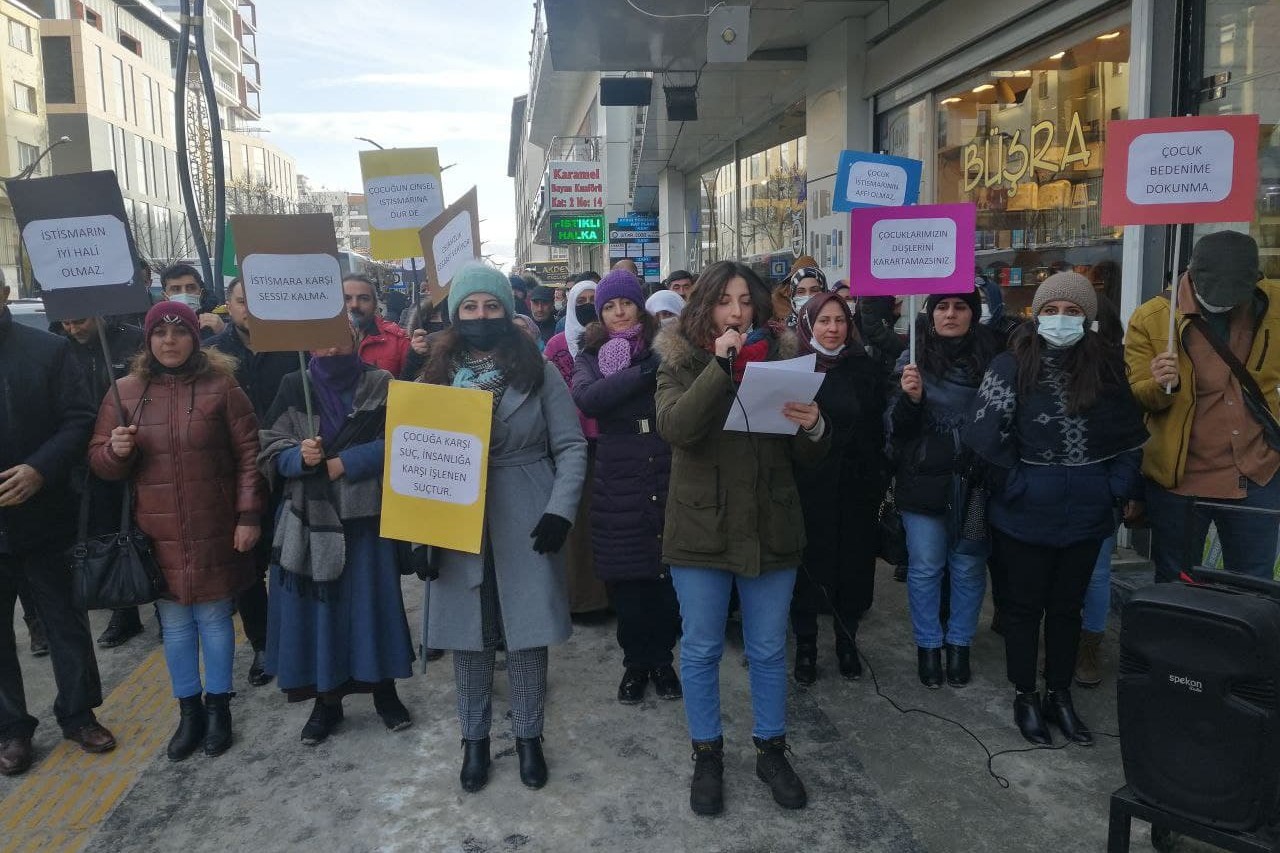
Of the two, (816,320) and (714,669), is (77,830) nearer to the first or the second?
(714,669)

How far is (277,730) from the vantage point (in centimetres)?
430

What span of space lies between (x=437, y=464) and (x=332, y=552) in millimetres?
784

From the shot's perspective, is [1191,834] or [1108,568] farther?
[1108,568]

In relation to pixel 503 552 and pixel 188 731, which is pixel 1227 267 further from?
pixel 188 731

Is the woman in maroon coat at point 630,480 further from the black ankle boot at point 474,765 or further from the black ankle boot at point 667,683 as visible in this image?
the black ankle boot at point 474,765

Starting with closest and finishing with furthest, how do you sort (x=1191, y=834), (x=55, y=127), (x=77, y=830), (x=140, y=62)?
1. (x=1191, y=834)
2. (x=77, y=830)
3. (x=55, y=127)
4. (x=140, y=62)

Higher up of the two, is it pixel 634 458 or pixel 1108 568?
pixel 634 458

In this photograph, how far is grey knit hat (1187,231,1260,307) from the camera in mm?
3607

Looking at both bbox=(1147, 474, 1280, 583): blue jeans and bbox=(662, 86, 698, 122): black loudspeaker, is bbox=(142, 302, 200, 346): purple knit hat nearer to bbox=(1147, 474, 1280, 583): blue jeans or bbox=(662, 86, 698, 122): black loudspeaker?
bbox=(1147, 474, 1280, 583): blue jeans

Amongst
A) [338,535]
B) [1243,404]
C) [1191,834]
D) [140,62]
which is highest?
[140,62]

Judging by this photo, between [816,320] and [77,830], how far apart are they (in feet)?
11.8

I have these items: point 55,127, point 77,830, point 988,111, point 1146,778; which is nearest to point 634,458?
point 1146,778

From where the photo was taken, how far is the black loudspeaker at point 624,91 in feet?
39.3

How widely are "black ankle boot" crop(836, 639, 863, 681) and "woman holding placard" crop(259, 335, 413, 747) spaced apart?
209 cm
